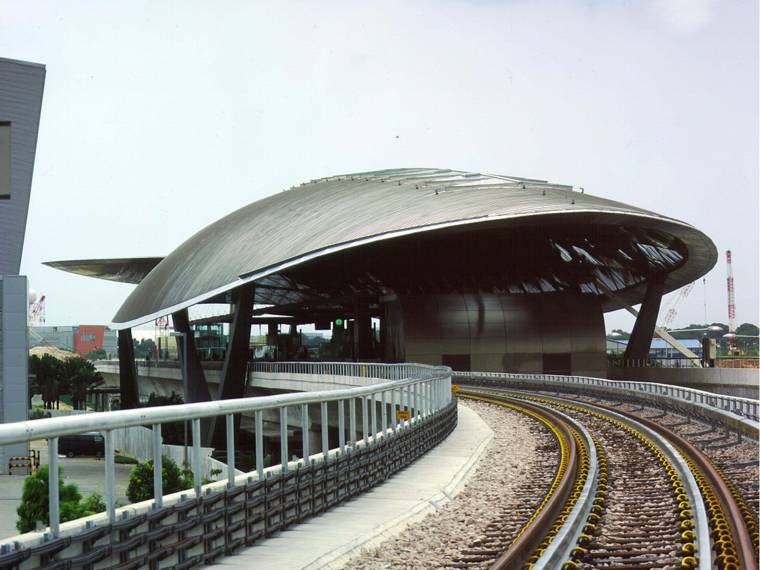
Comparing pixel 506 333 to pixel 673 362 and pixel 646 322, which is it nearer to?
pixel 646 322

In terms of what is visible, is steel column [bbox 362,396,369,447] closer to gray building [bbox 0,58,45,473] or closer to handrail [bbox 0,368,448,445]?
handrail [bbox 0,368,448,445]

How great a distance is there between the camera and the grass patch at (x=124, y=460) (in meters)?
8.23

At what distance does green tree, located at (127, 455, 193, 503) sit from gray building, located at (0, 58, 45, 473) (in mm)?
31885

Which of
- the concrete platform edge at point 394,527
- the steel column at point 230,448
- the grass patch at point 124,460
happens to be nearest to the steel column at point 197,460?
the grass patch at point 124,460

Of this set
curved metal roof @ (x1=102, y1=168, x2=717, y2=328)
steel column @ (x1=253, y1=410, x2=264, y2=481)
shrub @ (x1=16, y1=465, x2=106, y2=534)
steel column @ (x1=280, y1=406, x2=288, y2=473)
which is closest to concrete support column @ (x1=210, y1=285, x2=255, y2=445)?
curved metal roof @ (x1=102, y1=168, x2=717, y2=328)

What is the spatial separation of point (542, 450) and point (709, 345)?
50.3m

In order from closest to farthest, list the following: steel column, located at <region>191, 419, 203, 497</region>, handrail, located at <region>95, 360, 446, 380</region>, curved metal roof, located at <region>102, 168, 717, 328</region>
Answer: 1. steel column, located at <region>191, 419, 203, 497</region>
2. handrail, located at <region>95, 360, 446, 380</region>
3. curved metal roof, located at <region>102, 168, 717, 328</region>

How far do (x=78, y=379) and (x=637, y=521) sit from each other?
86.5 meters

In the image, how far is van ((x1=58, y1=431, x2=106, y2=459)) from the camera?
773 cm

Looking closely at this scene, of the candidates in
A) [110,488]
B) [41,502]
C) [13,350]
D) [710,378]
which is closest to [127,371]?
[13,350]

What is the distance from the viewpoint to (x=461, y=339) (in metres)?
72.1

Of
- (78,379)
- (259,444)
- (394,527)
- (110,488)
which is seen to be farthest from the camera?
(78,379)

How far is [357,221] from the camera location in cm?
5669

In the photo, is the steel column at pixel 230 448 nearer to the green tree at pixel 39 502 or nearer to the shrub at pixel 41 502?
the shrub at pixel 41 502
